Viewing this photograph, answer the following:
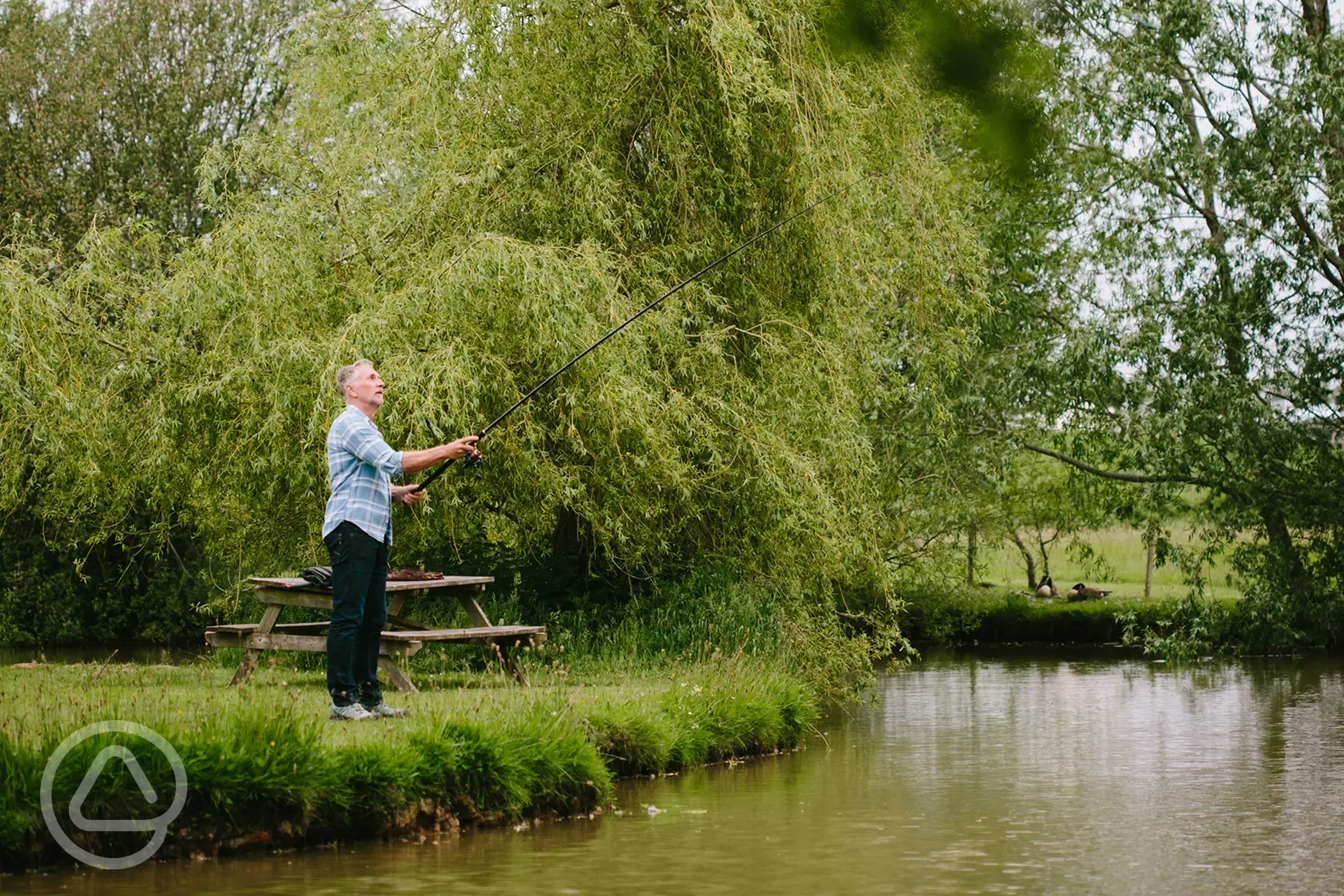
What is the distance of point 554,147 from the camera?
43.2ft

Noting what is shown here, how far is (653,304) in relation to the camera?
9.91 metres

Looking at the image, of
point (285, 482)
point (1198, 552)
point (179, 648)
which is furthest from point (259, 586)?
point (1198, 552)

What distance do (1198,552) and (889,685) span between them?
604 centimetres

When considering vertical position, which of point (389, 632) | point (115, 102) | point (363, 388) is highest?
point (115, 102)

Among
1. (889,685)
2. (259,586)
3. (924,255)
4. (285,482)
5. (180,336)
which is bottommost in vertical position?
(889,685)

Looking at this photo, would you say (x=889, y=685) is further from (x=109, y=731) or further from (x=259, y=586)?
(x=109, y=731)

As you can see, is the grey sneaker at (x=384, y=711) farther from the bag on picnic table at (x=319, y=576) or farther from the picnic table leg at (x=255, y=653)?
the picnic table leg at (x=255, y=653)

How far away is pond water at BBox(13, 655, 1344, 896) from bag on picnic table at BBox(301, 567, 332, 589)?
7.35 ft

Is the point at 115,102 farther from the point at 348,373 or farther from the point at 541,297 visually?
the point at 348,373

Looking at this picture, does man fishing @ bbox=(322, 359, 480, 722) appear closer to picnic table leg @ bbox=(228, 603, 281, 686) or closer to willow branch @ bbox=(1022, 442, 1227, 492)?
picnic table leg @ bbox=(228, 603, 281, 686)

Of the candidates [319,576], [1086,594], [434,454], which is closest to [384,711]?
[319,576]

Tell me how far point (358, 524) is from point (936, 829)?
11.4 ft

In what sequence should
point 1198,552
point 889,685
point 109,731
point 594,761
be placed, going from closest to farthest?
point 109,731, point 594,761, point 889,685, point 1198,552

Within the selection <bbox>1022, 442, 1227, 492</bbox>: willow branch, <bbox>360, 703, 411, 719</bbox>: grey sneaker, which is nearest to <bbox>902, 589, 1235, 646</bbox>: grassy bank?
<bbox>1022, 442, 1227, 492</bbox>: willow branch
